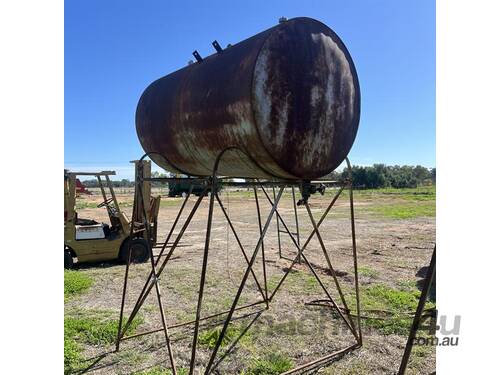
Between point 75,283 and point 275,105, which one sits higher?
point 275,105

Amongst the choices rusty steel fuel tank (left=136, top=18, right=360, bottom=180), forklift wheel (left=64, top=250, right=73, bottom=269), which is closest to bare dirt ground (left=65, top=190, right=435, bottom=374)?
forklift wheel (left=64, top=250, right=73, bottom=269)

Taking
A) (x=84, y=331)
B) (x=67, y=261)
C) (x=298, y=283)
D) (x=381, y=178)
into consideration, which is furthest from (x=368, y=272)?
(x=381, y=178)

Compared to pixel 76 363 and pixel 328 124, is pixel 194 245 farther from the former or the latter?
pixel 328 124

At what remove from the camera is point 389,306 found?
656cm

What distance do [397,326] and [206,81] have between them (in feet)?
14.6

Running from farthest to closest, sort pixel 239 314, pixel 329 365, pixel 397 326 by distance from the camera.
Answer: pixel 239 314, pixel 397 326, pixel 329 365

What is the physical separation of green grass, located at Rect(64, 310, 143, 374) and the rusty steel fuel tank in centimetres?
294

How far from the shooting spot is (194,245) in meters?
13.3

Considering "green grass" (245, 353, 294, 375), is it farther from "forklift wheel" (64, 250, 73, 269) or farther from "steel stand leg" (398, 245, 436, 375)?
"forklift wheel" (64, 250, 73, 269)

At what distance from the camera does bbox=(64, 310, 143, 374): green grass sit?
479cm

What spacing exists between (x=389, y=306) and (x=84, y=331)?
494cm

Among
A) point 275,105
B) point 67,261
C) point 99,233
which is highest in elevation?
point 275,105

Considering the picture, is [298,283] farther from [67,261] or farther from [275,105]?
[67,261]
